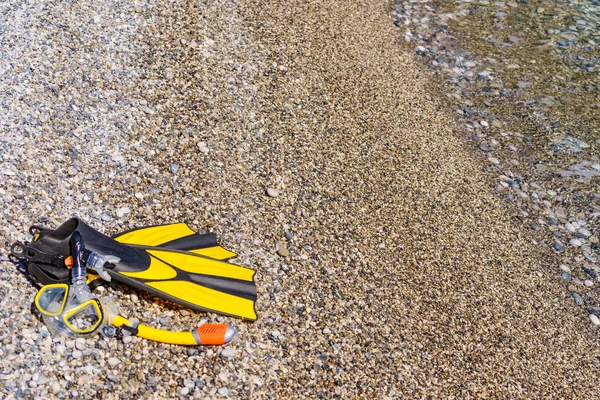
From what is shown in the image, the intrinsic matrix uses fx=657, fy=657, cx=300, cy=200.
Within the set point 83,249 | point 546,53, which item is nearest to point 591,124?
point 546,53

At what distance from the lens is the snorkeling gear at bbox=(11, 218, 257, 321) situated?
2.87 meters

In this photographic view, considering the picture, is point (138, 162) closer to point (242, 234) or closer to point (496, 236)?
point (242, 234)

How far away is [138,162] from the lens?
3.74 metres

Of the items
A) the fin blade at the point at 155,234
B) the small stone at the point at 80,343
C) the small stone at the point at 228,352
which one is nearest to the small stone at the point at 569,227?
the fin blade at the point at 155,234

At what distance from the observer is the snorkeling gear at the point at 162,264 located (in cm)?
287

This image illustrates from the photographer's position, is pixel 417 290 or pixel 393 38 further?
pixel 393 38

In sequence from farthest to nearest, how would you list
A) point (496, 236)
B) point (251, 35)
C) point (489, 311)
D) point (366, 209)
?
point (251, 35) → point (496, 236) → point (366, 209) → point (489, 311)

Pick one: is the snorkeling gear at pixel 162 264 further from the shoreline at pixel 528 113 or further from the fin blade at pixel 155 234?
the shoreline at pixel 528 113

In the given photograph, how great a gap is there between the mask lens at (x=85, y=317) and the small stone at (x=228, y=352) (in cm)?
55

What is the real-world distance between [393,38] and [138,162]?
3332 millimetres

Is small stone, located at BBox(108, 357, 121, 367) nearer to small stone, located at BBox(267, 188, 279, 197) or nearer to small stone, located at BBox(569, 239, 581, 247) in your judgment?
small stone, located at BBox(267, 188, 279, 197)

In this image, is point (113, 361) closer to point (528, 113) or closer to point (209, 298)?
point (209, 298)

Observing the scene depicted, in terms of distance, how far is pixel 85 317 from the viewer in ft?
9.24

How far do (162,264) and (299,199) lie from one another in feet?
3.52
